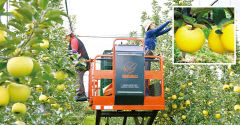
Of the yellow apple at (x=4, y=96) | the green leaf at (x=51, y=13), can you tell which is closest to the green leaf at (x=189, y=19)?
the green leaf at (x=51, y=13)

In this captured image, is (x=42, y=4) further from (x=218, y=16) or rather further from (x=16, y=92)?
(x=218, y=16)

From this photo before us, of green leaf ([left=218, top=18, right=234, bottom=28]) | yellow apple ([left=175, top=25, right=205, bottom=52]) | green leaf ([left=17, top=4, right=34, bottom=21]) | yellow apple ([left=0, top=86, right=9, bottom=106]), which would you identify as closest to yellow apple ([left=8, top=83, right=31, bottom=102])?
yellow apple ([left=0, top=86, right=9, bottom=106])

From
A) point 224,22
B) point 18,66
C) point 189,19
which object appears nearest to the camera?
point 18,66

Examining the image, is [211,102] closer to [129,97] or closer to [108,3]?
[129,97]

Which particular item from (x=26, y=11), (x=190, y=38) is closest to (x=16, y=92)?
(x=26, y=11)

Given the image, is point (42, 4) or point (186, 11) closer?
point (42, 4)

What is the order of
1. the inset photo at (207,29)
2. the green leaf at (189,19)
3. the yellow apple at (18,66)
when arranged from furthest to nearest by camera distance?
the green leaf at (189,19), the inset photo at (207,29), the yellow apple at (18,66)

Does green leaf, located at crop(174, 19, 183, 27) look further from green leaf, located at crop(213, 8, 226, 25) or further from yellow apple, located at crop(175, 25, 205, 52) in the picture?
green leaf, located at crop(213, 8, 226, 25)

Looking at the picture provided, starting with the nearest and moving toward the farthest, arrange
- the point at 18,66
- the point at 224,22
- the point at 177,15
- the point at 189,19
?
the point at 18,66 → the point at 224,22 → the point at 189,19 → the point at 177,15

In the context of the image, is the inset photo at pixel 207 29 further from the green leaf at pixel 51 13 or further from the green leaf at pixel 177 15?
the green leaf at pixel 51 13

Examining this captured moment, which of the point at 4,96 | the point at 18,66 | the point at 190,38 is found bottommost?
the point at 4,96

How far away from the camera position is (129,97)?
3719mm

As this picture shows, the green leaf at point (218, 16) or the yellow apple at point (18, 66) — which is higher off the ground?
the green leaf at point (218, 16)

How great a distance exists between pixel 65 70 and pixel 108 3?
10.5 meters
